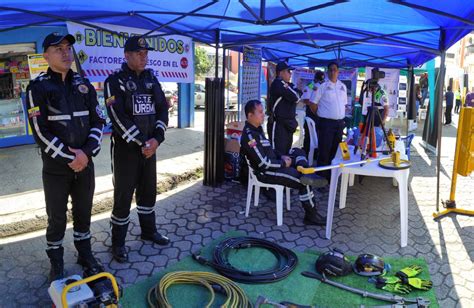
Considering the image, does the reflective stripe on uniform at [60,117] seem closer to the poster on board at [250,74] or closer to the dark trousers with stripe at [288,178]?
the dark trousers with stripe at [288,178]

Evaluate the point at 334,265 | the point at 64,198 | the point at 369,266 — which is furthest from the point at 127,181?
the point at 369,266

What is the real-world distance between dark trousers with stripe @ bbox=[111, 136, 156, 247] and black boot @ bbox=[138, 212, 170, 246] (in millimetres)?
106

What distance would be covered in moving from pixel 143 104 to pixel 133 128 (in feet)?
0.86

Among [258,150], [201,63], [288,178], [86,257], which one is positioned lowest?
[86,257]

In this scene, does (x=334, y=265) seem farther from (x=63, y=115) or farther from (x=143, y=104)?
(x=63, y=115)

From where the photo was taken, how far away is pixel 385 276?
3264mm

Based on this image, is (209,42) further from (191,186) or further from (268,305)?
(268,305)

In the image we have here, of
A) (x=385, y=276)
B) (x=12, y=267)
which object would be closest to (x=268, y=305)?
(x=385, y=276)

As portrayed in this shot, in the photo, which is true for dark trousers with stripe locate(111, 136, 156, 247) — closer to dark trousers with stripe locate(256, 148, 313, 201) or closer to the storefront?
dark trousers with stripe locate(256, 148, 313, 201)

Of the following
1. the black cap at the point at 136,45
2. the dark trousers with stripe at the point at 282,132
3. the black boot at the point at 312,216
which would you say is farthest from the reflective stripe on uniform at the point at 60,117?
the dark trousers with stripe at the point at 282,132

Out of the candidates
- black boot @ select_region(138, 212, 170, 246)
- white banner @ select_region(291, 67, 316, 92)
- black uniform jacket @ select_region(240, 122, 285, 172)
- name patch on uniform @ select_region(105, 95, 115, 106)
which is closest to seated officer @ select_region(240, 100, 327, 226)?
black uniform jacket @ select_region(240, 122, 285, 172)

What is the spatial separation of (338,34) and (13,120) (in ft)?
20.9

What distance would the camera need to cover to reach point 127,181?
3.43m

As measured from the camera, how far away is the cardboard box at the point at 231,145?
5.76 metres
